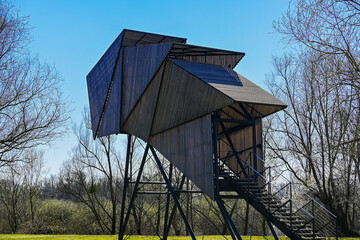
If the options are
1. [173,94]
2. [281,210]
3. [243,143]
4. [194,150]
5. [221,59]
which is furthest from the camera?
[221,59]

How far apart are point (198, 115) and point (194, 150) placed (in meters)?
1.21

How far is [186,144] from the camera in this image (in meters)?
12.6

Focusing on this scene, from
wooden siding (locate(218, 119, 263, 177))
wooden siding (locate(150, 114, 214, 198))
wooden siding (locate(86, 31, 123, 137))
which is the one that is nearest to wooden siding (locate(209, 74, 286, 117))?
wooden siding (locate(150, 114, 214, 198))

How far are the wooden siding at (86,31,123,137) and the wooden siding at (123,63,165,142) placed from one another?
265 centimetres

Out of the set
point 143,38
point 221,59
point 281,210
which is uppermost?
point 143,38

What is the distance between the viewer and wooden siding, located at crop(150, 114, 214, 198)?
11344mm

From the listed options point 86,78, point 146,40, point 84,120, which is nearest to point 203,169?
point 146,40

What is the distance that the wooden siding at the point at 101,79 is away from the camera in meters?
17.2

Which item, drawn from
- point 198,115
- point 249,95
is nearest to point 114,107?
point 198,115

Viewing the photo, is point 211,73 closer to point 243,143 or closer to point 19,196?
point 243,143

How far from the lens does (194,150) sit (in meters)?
12.1

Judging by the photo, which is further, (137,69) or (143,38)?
(143,38)

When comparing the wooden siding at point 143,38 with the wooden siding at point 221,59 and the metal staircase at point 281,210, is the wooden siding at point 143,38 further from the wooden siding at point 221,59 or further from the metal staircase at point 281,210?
the metal staircase at point 281,210

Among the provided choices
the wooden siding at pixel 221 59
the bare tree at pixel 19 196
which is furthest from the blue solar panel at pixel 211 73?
the bare tree at pixel 19 196
